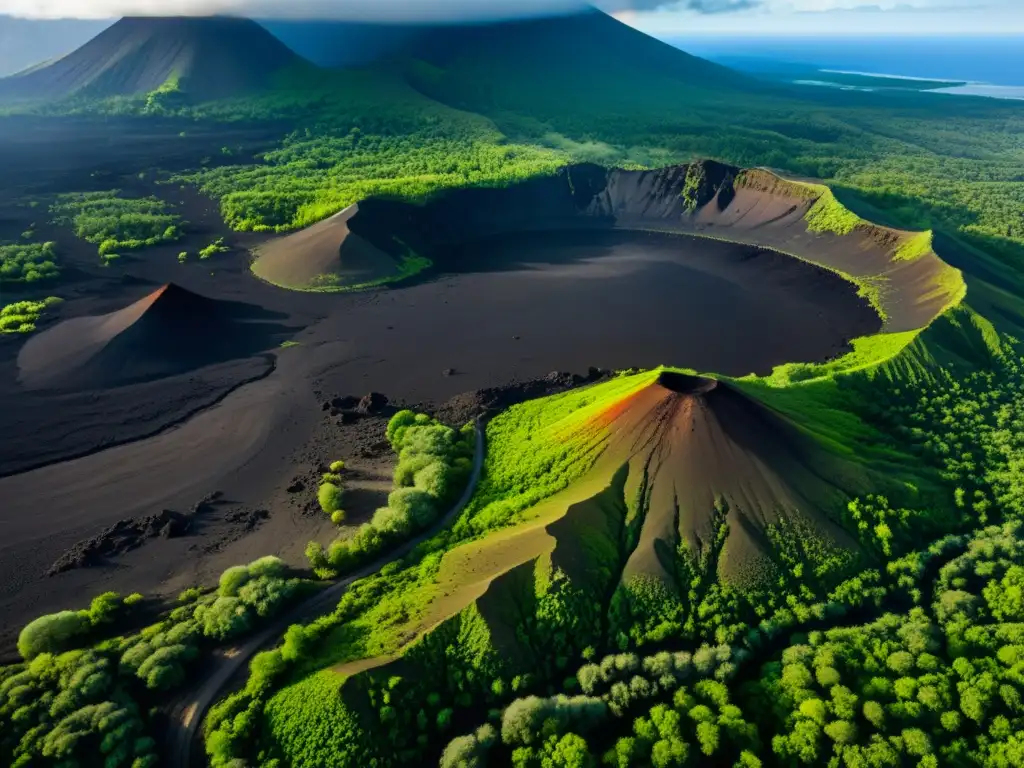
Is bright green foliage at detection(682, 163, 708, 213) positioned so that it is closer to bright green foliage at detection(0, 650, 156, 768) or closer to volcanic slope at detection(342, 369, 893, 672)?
volcanic slope at detection(342, 369, 893, 672)

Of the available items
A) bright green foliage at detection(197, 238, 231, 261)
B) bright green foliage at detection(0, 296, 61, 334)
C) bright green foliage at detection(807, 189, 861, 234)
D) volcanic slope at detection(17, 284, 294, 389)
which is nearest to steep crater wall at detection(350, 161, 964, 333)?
bright green foliage at detection(807, 189, 861, 234)

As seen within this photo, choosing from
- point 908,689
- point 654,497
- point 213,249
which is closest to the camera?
point 908,689

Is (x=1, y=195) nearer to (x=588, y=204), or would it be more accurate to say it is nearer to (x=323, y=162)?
(x=323, y=162)

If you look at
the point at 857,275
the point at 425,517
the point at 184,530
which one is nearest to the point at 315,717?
the point at 425,517

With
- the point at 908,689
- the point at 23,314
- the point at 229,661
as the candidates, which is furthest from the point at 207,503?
the point at 23,314

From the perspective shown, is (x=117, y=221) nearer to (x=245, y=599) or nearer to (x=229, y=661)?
(x=245, y=599)

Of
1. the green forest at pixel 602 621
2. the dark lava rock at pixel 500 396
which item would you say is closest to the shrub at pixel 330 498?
the green forest at pixel 602 621

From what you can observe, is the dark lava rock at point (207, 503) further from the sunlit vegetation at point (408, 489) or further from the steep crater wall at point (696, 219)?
the steep crater wall at point (696, 219)
